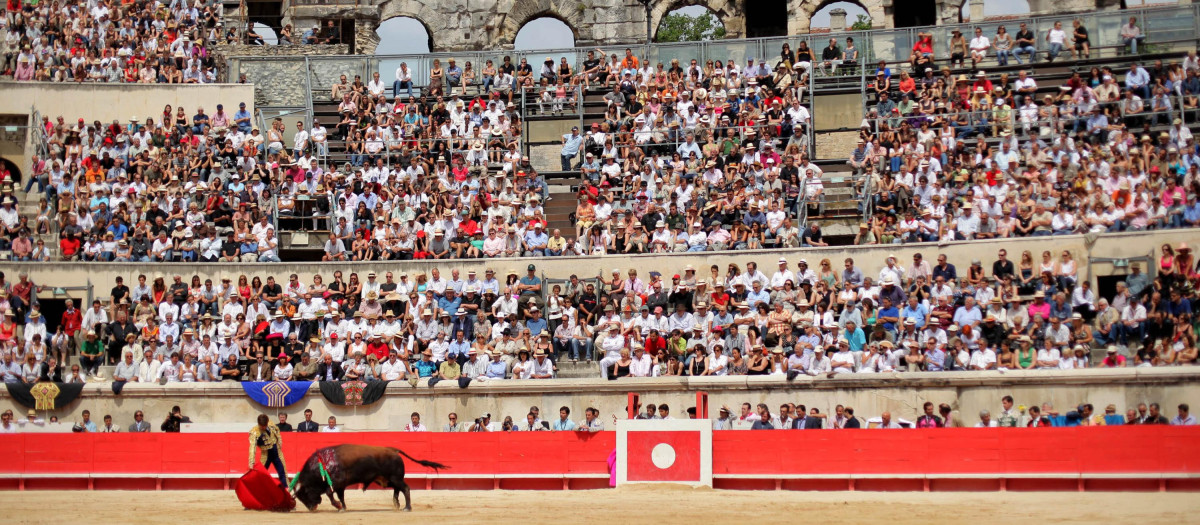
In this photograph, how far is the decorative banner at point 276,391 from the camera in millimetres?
23203

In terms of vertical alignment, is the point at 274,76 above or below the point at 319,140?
above

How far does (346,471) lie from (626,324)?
7361 millimetres

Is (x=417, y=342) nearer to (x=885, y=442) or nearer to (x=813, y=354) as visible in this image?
(x=813, y=354)

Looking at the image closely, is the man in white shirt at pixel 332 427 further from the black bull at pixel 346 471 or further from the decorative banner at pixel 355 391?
the black bull at pixel 346 471

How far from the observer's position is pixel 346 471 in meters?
16.8

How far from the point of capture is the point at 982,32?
3108 centimetres

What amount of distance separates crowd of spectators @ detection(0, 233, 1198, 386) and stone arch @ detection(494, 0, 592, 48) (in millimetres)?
13536

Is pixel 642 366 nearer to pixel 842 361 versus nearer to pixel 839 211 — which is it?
pixel 842 361

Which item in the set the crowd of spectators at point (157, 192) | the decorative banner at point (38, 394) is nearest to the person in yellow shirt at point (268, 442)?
the decorative banner at point (38, 394)

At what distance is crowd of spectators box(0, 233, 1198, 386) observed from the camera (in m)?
21.6

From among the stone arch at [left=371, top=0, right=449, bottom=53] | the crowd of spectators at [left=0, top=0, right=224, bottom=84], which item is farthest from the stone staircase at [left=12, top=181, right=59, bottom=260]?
the stone arch at [left=371, top=0, right=449, bottom=53]

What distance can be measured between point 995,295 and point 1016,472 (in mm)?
3836

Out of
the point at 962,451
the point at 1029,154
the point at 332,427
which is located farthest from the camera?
the point at 1029,154

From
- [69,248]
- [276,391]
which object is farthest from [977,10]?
[69,248]
